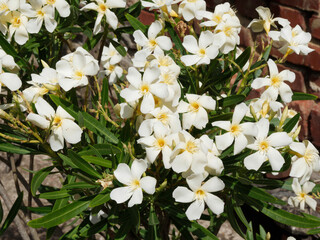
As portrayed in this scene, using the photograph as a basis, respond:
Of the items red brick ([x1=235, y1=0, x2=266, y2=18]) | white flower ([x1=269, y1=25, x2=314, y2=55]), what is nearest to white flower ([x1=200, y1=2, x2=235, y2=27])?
white flower ([x1=269, y1=25, x2=314, y2=55])

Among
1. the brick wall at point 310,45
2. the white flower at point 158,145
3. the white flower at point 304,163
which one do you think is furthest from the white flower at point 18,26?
the brick wall at point 310,45

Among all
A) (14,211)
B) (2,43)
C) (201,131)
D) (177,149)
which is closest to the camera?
(177,149)

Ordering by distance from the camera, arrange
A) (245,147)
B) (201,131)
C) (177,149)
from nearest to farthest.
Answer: (177,149) < (245,147) < (201,131)

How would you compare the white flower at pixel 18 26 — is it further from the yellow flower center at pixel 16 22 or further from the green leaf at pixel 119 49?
the green leaf at pixel 119 49

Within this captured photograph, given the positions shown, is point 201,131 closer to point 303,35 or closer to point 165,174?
point 165,174

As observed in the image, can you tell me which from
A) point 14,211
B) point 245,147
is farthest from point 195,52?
point 14,211

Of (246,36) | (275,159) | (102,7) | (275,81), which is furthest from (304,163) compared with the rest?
(246,36)

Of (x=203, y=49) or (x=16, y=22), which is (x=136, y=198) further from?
(x=16, y=22)
